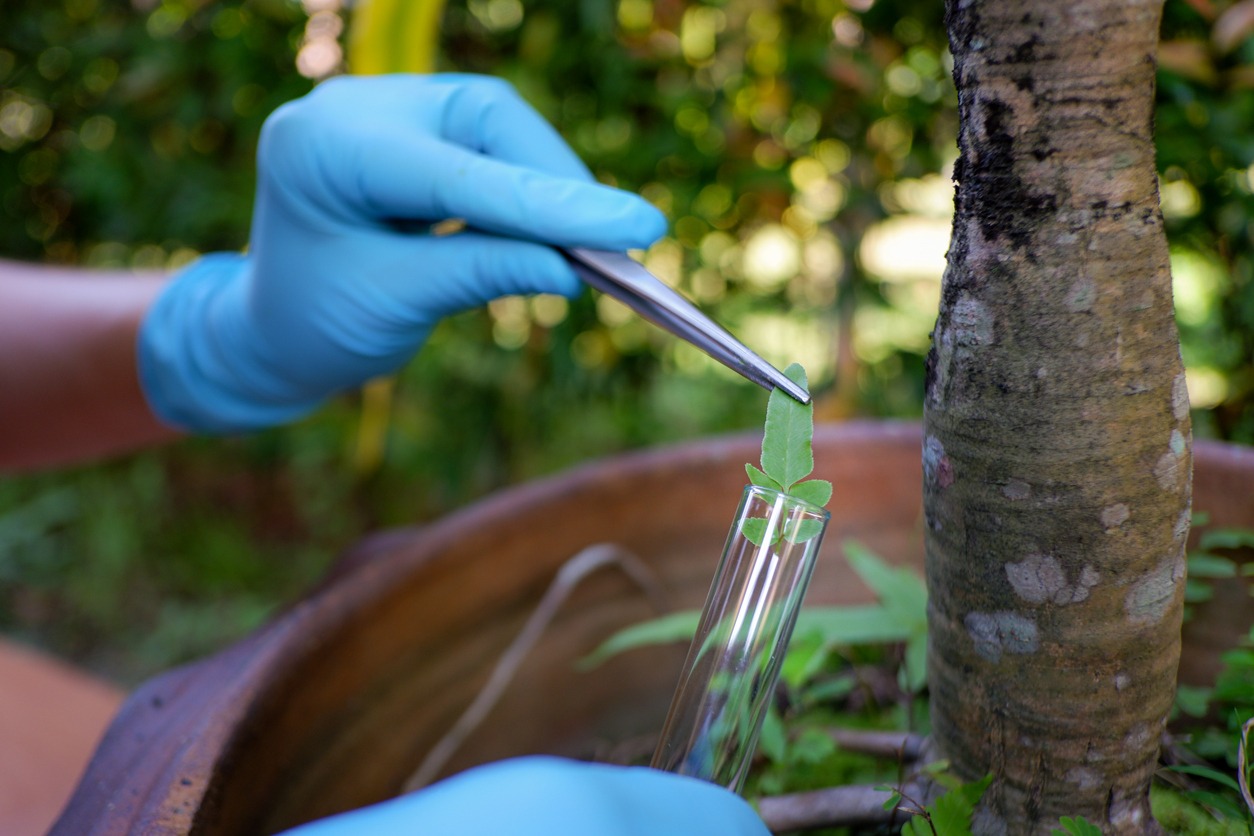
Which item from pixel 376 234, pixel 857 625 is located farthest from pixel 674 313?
pixel 376 234

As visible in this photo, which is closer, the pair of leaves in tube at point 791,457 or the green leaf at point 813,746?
the pair of leaves in tube at point 791,457

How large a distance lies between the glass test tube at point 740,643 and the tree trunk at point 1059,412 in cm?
7

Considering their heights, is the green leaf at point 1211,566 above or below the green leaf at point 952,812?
above

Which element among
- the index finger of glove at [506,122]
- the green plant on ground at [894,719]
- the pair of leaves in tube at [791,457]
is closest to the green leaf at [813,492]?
the pair of leaves in tube at [791,457]

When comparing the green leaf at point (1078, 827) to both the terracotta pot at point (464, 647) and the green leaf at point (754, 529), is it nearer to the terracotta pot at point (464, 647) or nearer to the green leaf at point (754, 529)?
the green leaf at point (754, 529)

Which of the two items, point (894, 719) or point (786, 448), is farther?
point (894, 719)

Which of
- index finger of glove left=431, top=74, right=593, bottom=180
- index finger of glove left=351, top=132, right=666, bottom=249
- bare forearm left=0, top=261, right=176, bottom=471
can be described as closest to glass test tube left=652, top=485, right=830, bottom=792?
index finger of glove left=351, top=132, right=666, bottom=249

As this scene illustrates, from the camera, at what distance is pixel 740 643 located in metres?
0.44

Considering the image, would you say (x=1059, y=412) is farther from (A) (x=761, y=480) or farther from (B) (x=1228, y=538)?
(B) (x=1228, y=538)

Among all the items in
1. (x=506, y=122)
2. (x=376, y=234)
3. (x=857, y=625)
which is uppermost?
(x=506, y=122)

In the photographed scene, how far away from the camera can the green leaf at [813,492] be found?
0.40 meters

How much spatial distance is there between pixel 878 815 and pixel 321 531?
1.61m

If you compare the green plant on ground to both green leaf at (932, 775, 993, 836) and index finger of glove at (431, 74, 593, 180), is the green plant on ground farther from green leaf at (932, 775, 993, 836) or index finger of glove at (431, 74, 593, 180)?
index finger of glove at (431, 74, 593, 180)

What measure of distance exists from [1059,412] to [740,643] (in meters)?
0.19
